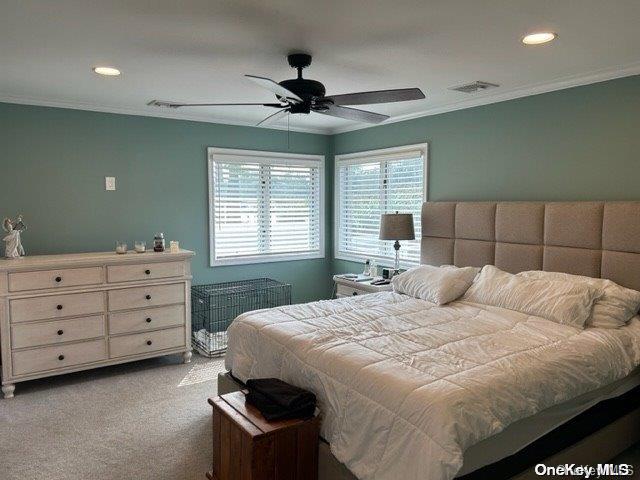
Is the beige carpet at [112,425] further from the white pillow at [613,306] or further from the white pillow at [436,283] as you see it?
the white pillow at [613,306]

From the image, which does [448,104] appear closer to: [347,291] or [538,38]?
[538,38]

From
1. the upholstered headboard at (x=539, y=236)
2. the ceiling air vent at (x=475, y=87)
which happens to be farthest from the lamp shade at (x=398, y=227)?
the ceiling air vent at (x=475, y=87)

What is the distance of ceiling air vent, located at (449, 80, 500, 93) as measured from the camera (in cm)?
361

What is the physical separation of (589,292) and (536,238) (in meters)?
0.79

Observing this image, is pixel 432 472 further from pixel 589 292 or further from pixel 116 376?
pixel 116 376

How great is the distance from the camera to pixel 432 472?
1718 millimetres

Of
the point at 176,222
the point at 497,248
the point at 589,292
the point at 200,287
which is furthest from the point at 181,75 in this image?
the point at 589,292

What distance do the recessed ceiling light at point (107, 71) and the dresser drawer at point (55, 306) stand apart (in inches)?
70.6

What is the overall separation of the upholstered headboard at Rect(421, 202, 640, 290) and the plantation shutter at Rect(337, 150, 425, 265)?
0.39 meters

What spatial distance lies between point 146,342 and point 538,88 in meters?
4.02

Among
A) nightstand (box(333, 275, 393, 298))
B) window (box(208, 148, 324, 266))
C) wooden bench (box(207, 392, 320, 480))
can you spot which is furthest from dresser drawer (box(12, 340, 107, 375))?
nightstand (box(333, 275, 393, 298))

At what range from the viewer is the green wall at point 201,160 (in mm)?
3412

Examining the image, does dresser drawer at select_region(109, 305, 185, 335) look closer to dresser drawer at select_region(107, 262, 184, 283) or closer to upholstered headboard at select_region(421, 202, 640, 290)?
dresser drawer at select_region(107, 262, 184, 283)

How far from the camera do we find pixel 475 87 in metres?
3.72
